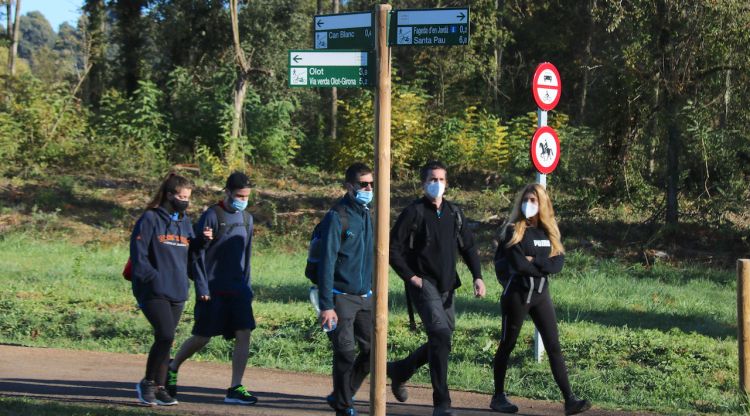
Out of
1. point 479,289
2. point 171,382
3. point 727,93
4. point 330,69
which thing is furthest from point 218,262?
point 727,93

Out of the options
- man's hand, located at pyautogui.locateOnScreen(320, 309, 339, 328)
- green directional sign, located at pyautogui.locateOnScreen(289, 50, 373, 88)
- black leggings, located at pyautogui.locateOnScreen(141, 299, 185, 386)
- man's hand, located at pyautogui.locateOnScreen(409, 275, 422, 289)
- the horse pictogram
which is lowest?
black leggings, located at pyautogui.locateOnScreen(141, 299, 185, 386)

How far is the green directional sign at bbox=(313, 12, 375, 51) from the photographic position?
583 cm

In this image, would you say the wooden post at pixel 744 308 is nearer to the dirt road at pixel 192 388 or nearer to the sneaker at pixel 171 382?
the dirt road at pixel 192 388

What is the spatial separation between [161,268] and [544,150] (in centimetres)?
385

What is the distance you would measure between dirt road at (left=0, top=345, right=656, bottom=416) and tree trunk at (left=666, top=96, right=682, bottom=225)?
37.5 feet

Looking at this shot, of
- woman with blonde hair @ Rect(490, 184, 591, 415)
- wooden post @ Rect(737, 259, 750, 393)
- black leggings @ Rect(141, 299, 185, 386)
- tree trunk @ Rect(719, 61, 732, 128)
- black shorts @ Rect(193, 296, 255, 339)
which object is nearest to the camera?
woman with blonde hair @ Rect(490, 184, 591, 415)

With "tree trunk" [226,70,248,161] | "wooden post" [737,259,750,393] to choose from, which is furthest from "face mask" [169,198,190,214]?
"tree trunk" [226,70,248,161]

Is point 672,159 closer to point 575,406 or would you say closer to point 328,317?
point 575,406

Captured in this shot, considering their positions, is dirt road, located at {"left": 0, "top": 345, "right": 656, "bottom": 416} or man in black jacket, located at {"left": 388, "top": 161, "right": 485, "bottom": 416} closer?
man in black jacket, located at {"left": 388, "top": 161, "right": 485, "bottom": 416}

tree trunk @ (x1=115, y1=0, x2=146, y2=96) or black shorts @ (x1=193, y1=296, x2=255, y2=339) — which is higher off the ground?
tree trunk @ (x1=115, y1=0, x2=146, y2=96)

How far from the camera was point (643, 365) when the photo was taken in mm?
9523

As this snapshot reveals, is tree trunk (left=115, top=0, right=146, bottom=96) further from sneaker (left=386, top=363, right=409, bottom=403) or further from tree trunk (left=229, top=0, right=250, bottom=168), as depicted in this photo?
sneaker (left=386, top=363, right=409, bottom=403)

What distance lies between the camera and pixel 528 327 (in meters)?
11.3

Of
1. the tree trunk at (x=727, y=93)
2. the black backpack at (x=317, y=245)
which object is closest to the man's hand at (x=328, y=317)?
the black backpack at (x=317, y=245)
